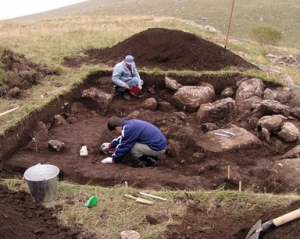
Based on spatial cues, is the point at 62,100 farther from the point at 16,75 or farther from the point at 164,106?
the point at 164,106

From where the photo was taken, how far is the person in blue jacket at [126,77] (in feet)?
26.5

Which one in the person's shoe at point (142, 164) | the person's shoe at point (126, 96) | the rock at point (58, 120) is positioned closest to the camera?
the person's shoe at point (142, 164)

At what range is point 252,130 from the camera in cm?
689

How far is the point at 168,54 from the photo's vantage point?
10.2 metres

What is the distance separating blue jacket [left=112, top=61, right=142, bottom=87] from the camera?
26.7ft

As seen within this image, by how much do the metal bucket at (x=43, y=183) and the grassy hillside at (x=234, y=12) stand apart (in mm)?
30527

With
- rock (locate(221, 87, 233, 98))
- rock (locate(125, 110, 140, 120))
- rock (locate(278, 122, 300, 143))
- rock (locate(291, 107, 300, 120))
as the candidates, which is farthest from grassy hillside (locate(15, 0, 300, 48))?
rock (locate(125, 110, 140, 120))

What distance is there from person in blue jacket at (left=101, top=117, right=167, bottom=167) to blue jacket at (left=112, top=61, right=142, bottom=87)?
9.54 feet

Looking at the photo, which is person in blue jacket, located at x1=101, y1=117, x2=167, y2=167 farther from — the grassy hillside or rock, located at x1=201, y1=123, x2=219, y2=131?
the grassy hillside

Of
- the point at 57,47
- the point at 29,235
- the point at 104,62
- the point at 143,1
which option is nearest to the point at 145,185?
the point at 29,235

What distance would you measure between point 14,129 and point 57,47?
23.3 ft

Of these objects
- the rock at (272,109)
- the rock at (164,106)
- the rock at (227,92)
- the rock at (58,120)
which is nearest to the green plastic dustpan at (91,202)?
the rock at (58,120)

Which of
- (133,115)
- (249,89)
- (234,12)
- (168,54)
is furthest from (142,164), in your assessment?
(234,12)

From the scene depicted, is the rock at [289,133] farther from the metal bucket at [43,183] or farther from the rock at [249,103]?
the metal bucket at [43,183]
